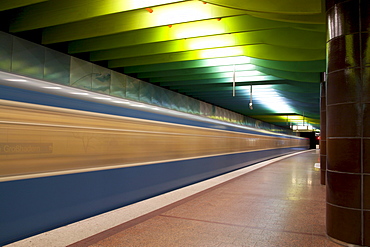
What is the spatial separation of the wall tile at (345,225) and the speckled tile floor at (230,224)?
15 centimetres

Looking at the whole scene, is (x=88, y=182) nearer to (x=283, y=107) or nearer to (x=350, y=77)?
(x=350, y=77)

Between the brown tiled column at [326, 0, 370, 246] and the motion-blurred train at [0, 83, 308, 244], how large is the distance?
2.91 m

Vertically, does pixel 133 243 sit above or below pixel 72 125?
below

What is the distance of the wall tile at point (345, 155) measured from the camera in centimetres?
362

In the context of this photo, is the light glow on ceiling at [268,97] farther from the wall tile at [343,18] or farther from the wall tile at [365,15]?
the wall tile at [365,15]

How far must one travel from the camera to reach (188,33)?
10.3 meters

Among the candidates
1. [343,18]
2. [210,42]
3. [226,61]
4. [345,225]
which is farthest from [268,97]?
[345,225]

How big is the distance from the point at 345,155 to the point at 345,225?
0.82m

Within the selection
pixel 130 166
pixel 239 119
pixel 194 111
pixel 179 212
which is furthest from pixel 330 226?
pixel 239 119

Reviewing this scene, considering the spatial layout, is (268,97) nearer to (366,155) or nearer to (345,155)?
(345,155)

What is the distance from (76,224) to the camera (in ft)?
12.4

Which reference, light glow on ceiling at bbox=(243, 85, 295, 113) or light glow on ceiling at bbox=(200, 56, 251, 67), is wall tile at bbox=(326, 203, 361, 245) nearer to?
light glow on ceiling at bbox=(200, 56, 251, 67)

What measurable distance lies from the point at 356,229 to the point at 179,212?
2.46 meters

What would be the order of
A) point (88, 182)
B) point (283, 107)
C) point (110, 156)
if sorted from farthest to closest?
point (283, 107)
point (110, 156)
point (88, 182)
